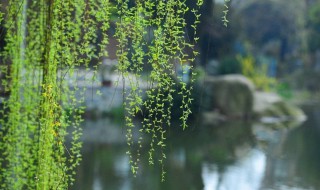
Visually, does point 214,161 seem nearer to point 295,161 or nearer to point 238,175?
point 238,175

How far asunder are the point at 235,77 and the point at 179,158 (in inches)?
217

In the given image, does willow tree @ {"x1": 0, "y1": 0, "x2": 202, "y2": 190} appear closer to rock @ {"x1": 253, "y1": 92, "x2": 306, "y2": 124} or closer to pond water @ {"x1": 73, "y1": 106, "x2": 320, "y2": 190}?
pond water @ {"x1": 73, "y1": 106, "x2": 320, "y2": 190}

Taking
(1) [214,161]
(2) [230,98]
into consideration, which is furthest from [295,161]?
(2) [230,98]

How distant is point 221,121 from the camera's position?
11438 millimetres

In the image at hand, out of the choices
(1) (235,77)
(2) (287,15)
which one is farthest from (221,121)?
(2) (287,15)

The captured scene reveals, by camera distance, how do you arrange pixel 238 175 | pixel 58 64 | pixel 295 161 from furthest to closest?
pixel 295 161
pixel 238 175
pixel 58 64

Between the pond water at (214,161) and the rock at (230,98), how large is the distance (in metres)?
1.67

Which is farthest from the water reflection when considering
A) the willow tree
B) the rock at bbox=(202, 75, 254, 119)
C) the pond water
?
the rock at bbox=(202, 75, 254, 119)

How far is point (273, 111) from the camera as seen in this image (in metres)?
12.8

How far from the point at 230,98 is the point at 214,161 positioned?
5019 mm

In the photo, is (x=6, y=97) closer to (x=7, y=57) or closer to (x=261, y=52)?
(x=7, y=57)

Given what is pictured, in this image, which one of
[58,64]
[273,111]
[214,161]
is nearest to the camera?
[58,64]

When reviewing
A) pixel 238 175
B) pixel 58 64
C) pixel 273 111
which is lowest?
pixel 273 111

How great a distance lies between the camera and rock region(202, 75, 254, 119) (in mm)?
12180
